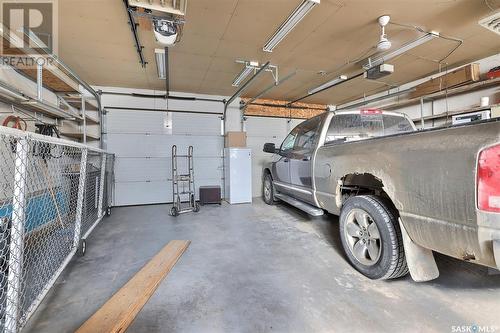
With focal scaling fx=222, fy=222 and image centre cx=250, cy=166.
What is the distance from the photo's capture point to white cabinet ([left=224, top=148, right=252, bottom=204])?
5.75 metres

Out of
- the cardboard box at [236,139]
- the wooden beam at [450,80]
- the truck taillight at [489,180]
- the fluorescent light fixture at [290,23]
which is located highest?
the fluorescent light fixture at [290,23]

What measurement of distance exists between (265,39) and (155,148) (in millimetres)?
4075

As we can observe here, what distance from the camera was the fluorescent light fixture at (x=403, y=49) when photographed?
3367 mm

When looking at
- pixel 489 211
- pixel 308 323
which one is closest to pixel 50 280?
pixel 308 323

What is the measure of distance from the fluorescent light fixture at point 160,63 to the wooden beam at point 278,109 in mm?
2612

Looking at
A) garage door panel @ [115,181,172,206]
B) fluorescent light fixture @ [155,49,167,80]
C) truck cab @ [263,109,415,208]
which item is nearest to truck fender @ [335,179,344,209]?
truck cab @ [263,109,415,208]

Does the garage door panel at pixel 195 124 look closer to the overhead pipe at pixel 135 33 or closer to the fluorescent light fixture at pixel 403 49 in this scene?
the overhead pipe at pixel 135 33

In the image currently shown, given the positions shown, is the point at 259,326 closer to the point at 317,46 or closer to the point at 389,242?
the point at 389,242

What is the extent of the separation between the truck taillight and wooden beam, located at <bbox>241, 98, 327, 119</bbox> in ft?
20.0

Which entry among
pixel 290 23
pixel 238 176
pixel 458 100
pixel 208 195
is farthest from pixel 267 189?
pixel 458 100

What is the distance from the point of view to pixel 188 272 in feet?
7.41

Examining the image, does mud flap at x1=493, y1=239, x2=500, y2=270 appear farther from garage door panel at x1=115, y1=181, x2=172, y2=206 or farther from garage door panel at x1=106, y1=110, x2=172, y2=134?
garage door panel at x1=106, y1=110, x2=172, y2=134

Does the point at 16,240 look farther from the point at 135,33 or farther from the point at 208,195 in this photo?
the point at 208,195

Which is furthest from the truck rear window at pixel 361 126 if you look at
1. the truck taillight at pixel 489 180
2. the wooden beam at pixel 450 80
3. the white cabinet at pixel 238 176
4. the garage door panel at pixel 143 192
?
the garage door panel at pixel 143 192
